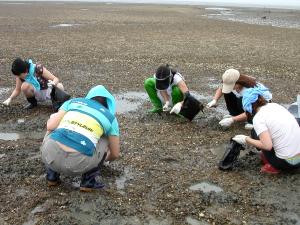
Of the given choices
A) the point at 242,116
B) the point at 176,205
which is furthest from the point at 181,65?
the point at 176,205

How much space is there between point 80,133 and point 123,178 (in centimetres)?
116

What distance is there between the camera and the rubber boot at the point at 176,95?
750 centimetres

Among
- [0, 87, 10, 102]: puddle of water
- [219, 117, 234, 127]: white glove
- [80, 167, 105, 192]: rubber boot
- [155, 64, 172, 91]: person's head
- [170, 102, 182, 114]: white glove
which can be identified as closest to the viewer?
[80, 167, 105, 192]: rubber boot

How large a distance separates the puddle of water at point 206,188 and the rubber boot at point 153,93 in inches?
114

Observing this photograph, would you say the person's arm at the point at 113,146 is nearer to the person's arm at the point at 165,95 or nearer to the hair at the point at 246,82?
the hair at the point at 246,82

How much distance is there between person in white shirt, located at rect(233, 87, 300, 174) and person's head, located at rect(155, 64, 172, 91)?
2.30m

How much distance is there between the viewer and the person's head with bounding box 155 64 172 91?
7.15 metres

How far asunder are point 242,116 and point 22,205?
3912 mm

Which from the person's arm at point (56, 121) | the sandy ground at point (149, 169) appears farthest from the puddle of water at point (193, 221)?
the person's arm at point (56, 121)

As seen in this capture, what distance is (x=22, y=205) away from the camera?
4.51 meters

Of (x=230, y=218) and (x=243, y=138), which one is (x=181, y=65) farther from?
(x=230, y=218)

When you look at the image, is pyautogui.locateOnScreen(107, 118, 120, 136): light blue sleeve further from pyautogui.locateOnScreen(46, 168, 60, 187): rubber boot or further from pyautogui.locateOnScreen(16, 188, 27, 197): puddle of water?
pyautogui.locateOnScreen(16, 188, 27, 197): puddle of water

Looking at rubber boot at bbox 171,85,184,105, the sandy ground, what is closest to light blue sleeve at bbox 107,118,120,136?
the sandy ground

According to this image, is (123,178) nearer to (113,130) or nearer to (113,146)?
(113,146)
